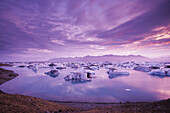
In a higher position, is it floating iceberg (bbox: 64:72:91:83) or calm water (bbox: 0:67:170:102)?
floating iceberg (bbox: 64:72:91:83)

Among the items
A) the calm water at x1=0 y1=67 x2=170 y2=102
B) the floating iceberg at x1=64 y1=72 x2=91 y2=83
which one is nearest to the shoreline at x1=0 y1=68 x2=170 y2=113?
the calm water at x1=0 y1=67 x2=170 y2=102

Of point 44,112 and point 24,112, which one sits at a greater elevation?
point 24,112

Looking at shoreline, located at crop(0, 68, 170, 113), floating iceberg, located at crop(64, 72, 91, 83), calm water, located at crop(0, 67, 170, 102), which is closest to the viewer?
shoreline, located at crop(0, 68, 170, 113)

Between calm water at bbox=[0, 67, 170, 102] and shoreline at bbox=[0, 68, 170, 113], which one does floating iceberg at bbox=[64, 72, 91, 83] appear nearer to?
calm water at bbox=[0, 67, 170, 102]

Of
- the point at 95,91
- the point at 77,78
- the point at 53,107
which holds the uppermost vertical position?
the point at 53,107

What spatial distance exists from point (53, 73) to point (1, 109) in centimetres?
2338

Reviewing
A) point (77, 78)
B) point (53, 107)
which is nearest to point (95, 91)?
point (53, 107)

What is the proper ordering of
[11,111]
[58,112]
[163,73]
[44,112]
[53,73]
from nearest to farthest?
[11,111]
[44,112]
[58,112]
[163,73]
[53,73]

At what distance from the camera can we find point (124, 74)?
974 inches

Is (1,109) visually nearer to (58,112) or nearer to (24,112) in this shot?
(24,112)

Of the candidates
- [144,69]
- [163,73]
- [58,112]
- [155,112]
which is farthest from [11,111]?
[144,69]

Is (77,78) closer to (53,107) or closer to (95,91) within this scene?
(95,91)

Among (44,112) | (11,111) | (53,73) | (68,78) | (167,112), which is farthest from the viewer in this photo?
(53,73)

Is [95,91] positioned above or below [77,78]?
below
